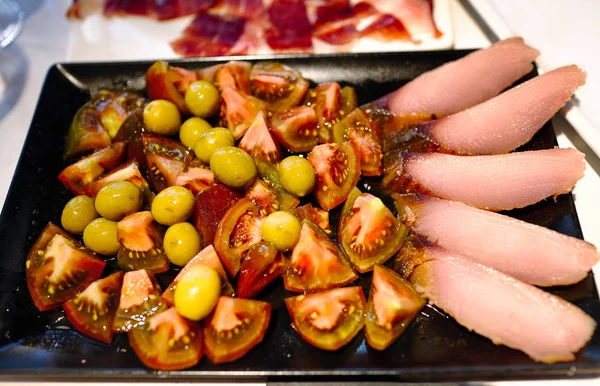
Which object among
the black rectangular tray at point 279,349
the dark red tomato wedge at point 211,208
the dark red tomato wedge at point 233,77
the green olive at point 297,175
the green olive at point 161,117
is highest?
the dark red tomato wedge at point 233,77

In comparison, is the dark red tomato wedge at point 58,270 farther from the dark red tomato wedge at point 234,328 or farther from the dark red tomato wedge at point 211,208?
the dark red tomato wedge at point 234,328

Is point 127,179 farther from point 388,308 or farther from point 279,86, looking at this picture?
point 388,308

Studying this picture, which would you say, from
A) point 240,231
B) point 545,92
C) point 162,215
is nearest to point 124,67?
point 162,215

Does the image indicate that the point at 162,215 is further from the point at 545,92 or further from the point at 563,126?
the point at 563,126

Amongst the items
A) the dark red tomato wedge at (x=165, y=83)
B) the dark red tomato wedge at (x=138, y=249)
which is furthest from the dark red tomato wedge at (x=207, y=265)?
the dark red tomato wedge at (x=165, y=83)

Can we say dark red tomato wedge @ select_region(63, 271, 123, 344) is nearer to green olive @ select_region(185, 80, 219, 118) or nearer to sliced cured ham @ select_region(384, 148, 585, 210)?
green olive @ select_region(185, 80, 219, 118)

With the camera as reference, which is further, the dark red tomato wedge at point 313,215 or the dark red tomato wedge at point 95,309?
the dark red tomato wedge at point 313,215

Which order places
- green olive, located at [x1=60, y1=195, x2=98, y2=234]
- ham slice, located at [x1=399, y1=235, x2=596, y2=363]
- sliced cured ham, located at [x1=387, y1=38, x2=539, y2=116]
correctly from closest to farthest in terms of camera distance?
1. ham slice, located at [x1=399, y1=235, x2=596, y2=363]
2. green olive, located at [x1=60, y1=195, x2=98, y2=234]
3. sliced cured ham, located at [x1=387, y1=38, x2=539, y2=116]

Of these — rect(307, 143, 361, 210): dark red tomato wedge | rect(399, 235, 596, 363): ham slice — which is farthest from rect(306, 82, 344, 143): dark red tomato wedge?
rect(399, 235, 596, 363): ham slice

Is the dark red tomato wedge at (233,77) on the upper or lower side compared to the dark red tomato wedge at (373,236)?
upper
